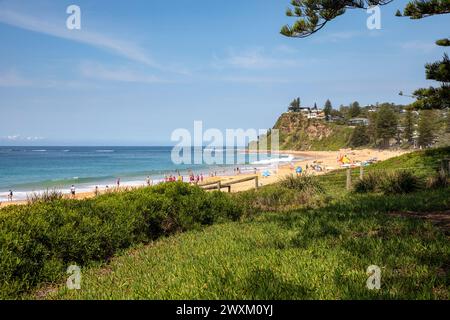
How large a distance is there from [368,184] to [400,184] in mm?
2013

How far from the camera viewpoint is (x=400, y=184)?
15.2 metres

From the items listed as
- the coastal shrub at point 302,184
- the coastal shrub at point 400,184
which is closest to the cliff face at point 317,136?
the coastal shrub at point 302,184

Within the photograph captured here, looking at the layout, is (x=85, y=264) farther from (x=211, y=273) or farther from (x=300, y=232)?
(x=300, y=232)

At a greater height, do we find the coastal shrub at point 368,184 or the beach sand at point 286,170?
the coastal shrub at point 368,184

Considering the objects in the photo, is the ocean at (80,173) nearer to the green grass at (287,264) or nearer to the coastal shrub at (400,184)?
the green grass at (287,264)

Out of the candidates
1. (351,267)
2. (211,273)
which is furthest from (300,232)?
(211,273)

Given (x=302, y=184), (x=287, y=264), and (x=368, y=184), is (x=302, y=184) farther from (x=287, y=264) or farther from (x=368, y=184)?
(x=287, y=264)

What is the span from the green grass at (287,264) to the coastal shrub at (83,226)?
505mm

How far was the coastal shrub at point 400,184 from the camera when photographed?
15.2m

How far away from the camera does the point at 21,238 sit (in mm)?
5637

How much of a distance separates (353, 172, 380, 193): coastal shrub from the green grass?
29.2 ft

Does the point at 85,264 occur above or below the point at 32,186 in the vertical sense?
above

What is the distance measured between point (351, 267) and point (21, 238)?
15.7 ft
